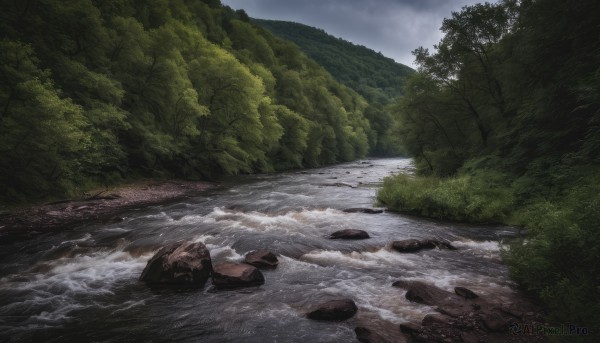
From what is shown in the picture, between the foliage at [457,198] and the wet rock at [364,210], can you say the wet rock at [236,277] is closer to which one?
the wet rock at [364,210]

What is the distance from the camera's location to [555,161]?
13648mm

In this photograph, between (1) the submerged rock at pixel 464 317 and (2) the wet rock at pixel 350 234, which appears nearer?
(1) the submerged rock at pixel 464 317

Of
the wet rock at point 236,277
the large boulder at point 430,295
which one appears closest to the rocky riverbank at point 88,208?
the wet rock at point 236,277

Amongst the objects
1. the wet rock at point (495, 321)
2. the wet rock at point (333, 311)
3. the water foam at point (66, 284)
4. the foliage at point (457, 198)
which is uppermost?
the foliage at point (457, 198)

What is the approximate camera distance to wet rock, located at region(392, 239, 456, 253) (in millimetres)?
10867

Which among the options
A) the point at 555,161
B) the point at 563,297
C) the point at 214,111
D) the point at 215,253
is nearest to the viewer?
the point at 563,297

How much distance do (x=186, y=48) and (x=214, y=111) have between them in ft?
28.4

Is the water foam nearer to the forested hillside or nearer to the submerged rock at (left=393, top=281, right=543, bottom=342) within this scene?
the submerged rock at (left=393, top=281, right=543, bottom=342)

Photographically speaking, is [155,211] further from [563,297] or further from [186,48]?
[186,48]

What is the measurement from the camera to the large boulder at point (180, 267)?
812cm

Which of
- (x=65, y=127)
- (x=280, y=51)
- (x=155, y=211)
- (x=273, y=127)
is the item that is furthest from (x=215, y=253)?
(x=280, y=51)

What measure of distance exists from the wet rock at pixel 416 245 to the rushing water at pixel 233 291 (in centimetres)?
39

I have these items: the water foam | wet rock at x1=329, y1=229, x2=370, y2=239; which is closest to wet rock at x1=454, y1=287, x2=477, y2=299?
wet rock at x1=329, y1=229, x2=370, y2=239

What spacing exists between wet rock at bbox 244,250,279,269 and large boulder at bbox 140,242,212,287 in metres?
1.30
